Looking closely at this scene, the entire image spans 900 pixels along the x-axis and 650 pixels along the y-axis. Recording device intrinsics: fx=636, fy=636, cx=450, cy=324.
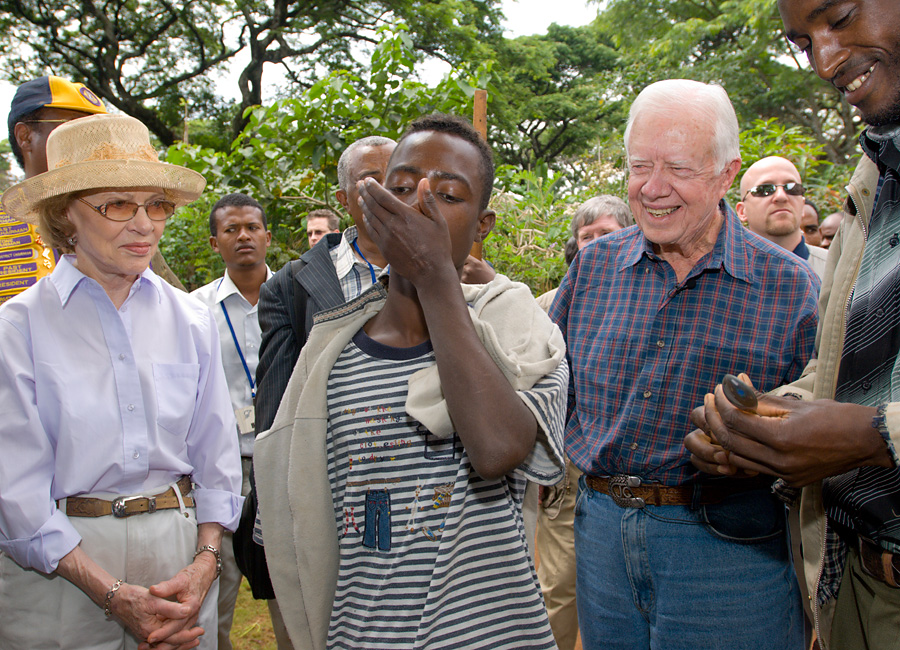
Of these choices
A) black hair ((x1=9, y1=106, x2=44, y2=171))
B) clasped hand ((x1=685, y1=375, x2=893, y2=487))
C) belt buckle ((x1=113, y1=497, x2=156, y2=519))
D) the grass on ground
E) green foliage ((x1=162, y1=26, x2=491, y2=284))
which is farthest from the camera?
green foliage ((x1=162, y1=26, x2=491, y2=284))

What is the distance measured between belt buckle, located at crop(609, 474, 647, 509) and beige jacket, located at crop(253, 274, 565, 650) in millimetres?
603

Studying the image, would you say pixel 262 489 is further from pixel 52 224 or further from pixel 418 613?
pixel 52 224

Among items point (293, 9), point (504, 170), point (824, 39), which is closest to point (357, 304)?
point (824, 39)

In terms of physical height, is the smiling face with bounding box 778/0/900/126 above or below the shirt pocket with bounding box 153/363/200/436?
above

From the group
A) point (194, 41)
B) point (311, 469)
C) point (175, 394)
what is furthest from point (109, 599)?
point (194, 41)

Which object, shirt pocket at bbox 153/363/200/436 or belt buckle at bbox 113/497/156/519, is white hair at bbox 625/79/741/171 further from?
belt buckle at bbox 113/497/156/519

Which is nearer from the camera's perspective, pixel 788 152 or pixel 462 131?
pixel 462 131

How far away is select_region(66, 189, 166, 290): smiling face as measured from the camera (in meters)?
1.99

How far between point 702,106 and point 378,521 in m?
1.53

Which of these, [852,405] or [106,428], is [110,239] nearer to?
[106,428]

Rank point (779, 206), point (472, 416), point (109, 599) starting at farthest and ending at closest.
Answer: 1. point (779, 206)
2. point (109, 599)
3. point (472, 416)

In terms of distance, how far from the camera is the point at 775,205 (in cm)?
410

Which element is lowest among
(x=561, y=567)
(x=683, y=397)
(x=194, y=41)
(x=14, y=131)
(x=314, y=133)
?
(x=561, y=567)

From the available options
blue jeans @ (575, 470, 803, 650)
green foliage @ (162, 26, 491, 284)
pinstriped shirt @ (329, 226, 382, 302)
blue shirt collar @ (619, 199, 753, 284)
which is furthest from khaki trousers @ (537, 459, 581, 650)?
green foliage @ (162, 26, 491, 284)
